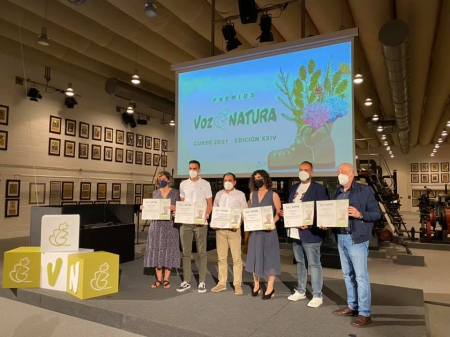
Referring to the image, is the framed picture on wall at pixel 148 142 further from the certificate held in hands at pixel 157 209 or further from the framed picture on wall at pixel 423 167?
the framed picture on wall at pixel 423 167

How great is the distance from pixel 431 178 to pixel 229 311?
20820mm

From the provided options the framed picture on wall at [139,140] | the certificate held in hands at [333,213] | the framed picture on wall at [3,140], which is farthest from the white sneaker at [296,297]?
the framed picture on wall at [139,140]

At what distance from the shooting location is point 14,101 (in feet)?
26.5


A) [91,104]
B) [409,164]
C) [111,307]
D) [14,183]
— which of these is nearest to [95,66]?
[91,104]

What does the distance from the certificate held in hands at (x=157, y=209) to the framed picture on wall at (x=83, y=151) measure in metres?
6.77

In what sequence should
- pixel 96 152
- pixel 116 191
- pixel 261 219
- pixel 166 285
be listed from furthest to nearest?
pixel 116 191
pixel 96 152
pixel 166 285
pixel 261 219

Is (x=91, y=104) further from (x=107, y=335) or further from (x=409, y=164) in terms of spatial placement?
(x=409, y=164)

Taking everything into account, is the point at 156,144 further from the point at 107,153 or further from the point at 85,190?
the point at 85,190

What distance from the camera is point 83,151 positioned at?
9.70 m

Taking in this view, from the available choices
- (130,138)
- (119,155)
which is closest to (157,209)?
(119,155)

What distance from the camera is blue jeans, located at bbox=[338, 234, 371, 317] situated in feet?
9.02

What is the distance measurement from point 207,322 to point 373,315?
4.90ft

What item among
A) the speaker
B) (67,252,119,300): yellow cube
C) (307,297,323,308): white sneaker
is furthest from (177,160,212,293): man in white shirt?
the speaker

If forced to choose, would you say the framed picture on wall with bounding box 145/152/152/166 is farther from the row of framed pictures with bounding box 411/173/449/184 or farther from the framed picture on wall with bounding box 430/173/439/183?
the framed picture on wall with bounding box 430/173/439/183
